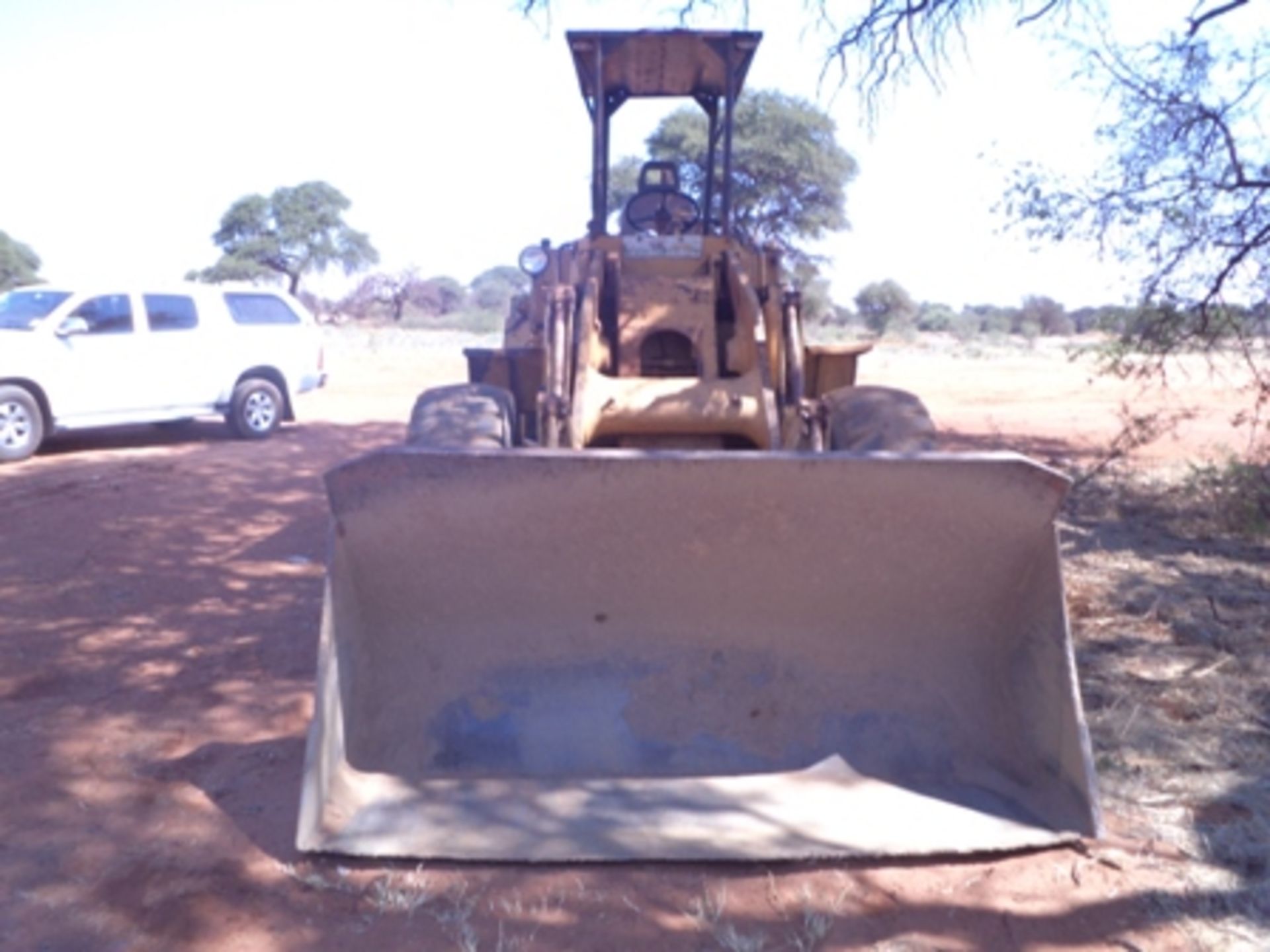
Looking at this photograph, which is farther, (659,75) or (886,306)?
(886,306)

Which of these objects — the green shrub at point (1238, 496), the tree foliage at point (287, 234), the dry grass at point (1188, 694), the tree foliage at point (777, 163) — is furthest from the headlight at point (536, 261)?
the tree foliage at point (287, 234)

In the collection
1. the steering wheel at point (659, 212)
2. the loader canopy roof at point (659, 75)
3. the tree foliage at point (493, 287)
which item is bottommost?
the tree foliage at point (493, 287)

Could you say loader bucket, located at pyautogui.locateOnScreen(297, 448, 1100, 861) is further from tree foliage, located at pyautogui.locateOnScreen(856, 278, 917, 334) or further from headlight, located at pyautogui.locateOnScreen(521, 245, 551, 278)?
tree foliage, located at pyautogui.locateOnScreen(856, 278, 917, 334)

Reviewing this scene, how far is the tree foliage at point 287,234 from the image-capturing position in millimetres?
42500

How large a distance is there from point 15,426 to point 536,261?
26.5 ft

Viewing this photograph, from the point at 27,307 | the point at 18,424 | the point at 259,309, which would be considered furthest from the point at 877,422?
the point at 27,307

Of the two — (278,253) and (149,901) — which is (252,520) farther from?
(278,253)

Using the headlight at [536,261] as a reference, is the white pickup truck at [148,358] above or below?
below

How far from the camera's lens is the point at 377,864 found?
367cm

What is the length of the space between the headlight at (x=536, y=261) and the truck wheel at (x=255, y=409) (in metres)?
8.16

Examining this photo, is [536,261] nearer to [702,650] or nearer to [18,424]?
[702,650]

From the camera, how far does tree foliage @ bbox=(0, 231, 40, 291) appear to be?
137ft

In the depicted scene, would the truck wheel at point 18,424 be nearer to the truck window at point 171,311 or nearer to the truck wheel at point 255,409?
the truck window at point 171,311

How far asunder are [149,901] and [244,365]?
1128 cm
